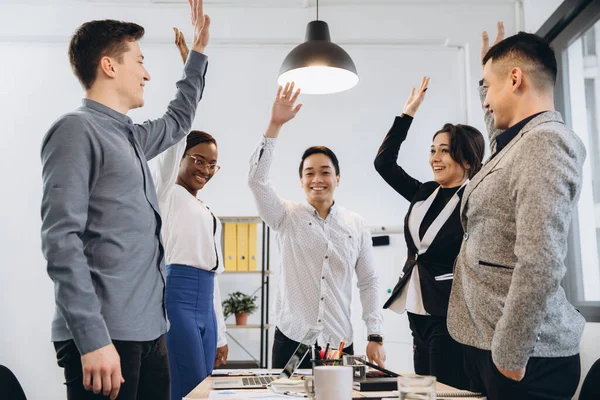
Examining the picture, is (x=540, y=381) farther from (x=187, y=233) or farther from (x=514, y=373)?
(x=187, y=233)

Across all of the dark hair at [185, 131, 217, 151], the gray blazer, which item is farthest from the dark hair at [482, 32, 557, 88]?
the dark hair at [185, 131, 217, 151]

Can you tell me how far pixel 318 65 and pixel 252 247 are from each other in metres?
1.83

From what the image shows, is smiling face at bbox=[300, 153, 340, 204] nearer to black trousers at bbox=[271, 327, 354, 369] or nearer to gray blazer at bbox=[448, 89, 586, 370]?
black trousers at bbox=[271, 327, 354, 369]

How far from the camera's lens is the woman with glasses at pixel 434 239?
209 centimetres

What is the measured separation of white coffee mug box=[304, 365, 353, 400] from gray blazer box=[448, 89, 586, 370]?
330 millimetres

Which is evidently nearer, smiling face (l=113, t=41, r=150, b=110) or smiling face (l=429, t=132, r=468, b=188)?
smiling face (l=113, t=41, r=150, b=110)

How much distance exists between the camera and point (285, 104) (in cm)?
231

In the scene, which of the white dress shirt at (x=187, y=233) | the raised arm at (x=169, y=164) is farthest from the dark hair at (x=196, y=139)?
the raised arm at (x=169, y=164)

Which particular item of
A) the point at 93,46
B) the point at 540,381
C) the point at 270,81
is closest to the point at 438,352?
the point at 540,381

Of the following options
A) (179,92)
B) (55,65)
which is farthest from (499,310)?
(55,65)

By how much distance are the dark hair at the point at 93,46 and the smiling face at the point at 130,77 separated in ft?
0.05

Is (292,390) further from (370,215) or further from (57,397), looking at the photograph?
(57,397)

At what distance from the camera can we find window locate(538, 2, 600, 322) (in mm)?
3305

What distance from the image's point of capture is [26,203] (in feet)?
14.4
